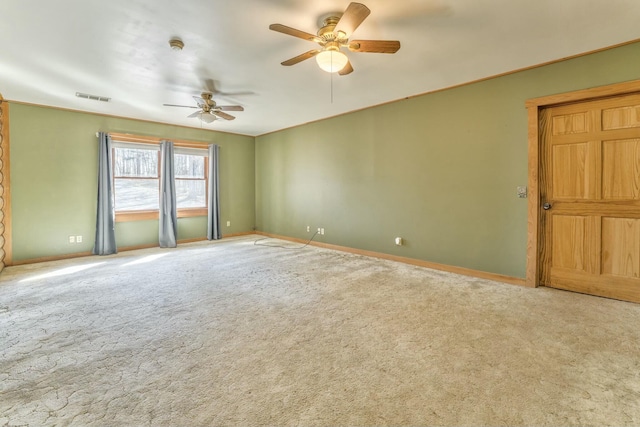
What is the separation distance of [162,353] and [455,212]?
12.2 ft

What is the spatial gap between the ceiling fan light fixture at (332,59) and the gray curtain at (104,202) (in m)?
4.72

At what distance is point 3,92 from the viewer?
13.7 feet

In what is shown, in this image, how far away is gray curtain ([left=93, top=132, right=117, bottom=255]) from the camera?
523 cm

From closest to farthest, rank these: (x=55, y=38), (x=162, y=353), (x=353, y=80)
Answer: (x=162, y=353), (x=55, y=38), (x=353, y=80)

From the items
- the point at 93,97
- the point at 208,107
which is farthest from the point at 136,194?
the point at 208,107

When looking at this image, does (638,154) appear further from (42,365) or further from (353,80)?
(42,365)

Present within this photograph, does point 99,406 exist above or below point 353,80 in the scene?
below

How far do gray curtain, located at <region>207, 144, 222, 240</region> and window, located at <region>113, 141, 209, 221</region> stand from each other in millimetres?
192

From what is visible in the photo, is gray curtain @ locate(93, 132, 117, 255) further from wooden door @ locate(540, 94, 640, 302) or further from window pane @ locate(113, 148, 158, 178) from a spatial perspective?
wooden door @ locate(540, 94, 640, 302)

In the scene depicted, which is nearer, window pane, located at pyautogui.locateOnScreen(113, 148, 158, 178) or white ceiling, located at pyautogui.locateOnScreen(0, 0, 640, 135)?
white ceiling, located at pyautogui.locateOnScreen(0, 0, 640, 135)

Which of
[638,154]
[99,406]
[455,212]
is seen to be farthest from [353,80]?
[99,406]

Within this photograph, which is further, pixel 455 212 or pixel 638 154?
pixel 455 212

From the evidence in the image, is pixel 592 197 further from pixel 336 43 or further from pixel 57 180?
pixel 57 180

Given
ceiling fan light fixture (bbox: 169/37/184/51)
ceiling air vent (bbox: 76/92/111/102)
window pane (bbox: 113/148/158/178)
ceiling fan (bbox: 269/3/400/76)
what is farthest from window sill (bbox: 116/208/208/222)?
ceiling fan (bbox: 269/3/400/76)
